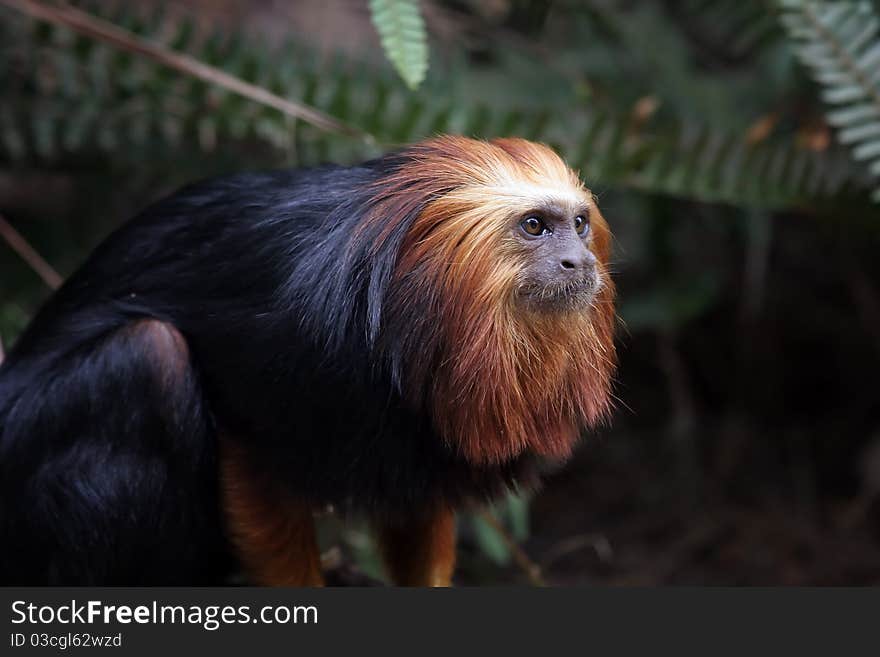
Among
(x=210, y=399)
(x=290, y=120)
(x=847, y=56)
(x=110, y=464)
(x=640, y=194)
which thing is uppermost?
(x=847, y=56)

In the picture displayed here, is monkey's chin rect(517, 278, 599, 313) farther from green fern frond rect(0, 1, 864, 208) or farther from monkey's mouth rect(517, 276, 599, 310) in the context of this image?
green fern frond rect(0, 1, 864, 208)

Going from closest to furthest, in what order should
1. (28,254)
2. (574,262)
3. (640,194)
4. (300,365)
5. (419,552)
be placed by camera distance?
(574,262) < (300,365) < (419,552) < (28,254) < (640,194)

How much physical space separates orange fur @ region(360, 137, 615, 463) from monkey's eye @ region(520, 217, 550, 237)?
0.04 m

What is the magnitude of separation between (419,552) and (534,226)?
4.36 ft

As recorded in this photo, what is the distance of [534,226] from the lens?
2881 mm

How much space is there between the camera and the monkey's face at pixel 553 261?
2822 millimetres

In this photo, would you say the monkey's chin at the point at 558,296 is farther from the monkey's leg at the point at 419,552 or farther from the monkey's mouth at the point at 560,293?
the monkey's leg at the point at 419,552

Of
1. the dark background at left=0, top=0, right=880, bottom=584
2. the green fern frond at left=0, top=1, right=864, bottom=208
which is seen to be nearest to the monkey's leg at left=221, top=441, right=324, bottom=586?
the dark background at left=0, top=0, right=880, bottom=584

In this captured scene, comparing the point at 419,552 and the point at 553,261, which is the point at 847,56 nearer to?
the point at 553,261

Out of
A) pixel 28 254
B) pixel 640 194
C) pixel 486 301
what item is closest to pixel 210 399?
pixel 486 301

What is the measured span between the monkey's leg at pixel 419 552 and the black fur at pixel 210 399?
0.49 metres

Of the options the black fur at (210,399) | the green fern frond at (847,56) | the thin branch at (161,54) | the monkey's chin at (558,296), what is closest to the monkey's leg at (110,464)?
the black fur at (210,399)

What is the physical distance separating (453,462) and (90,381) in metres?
1.04

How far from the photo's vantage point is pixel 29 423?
323 cm
